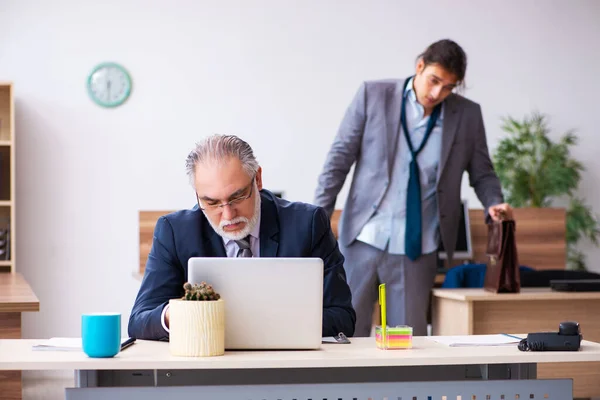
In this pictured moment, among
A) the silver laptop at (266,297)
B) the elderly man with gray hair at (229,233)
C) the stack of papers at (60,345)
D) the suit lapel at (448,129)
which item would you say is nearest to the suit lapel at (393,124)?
the suit lapel at (448,129)

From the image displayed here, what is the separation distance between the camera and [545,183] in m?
6.44

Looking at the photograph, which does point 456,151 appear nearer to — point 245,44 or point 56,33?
point 245,44

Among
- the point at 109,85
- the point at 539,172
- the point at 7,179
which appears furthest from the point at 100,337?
the point at 539,172

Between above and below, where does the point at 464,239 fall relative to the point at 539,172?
below

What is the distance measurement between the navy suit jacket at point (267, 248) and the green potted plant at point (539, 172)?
4217mm

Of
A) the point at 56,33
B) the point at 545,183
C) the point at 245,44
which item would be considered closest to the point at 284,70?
the point at 245,44

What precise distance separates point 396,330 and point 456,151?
1894 millimetres

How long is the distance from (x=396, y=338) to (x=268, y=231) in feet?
1.89

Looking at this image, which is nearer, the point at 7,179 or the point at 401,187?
the point at 401,187

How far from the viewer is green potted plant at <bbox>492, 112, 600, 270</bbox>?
21.2 feet

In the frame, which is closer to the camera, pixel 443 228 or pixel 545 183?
pixel 443 228

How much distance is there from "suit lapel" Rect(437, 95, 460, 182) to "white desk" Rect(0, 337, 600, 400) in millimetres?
1693

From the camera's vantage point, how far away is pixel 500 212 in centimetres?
369

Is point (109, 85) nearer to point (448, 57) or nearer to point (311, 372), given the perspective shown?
point (448, 57)
